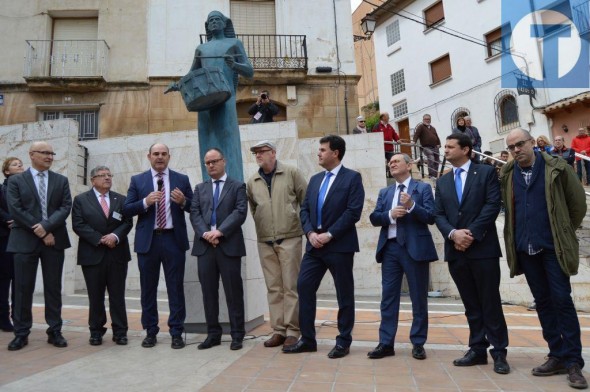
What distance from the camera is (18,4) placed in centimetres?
1270

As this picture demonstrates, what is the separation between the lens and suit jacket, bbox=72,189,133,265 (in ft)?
13.6

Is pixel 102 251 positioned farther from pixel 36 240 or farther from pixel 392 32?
pixel 392 32

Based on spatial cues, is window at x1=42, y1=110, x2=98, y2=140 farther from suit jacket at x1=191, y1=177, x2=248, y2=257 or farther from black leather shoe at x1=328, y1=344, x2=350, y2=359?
black leather shoe at x1=328, y1=344, x2=350, y2=359

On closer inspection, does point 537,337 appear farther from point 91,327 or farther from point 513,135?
point 91,327

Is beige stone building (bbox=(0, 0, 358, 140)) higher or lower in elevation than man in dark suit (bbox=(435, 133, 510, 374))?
higher

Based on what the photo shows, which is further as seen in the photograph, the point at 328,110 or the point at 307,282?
the point at 328,110

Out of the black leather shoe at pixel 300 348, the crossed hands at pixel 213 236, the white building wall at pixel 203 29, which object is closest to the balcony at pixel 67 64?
the white building wall at pixel 203 29

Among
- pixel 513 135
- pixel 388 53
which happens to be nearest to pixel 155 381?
pixel 513 135

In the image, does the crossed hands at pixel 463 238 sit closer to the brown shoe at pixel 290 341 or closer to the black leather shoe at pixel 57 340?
the brown shoe at pixel 290 341

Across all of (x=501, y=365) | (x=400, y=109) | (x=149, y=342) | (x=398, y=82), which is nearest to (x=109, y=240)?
(x=149, y=342)

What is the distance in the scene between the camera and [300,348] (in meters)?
3.60

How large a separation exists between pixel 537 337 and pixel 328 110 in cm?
935

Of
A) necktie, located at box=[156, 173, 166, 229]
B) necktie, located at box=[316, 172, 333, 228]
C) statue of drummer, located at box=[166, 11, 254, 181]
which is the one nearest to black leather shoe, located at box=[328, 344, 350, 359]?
necktie, located at box=[316, 172, 333, 228]

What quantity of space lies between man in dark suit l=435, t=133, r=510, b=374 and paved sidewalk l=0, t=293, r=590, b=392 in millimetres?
224
